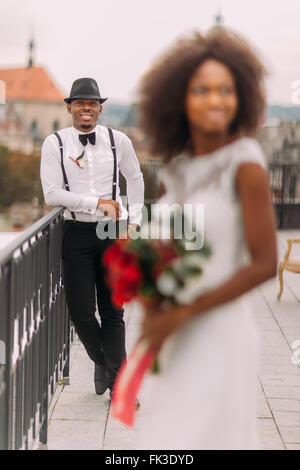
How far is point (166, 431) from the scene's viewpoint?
2.11m

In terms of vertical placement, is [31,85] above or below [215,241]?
above

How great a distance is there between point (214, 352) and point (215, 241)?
297 mm

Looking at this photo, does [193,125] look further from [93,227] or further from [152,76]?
[93,227]

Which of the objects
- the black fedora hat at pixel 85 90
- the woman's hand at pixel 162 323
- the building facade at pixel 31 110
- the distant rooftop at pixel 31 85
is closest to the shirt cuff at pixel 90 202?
the black fedora hat at pixel 85 90

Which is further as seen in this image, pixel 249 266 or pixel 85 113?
pixel 85 113

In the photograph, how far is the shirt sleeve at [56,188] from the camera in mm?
4367

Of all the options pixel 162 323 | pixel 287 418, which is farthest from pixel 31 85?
pixel 162 323

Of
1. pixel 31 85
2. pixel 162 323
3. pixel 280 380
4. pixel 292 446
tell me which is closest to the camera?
pixel 162 323

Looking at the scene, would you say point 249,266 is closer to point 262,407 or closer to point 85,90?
point 85,90

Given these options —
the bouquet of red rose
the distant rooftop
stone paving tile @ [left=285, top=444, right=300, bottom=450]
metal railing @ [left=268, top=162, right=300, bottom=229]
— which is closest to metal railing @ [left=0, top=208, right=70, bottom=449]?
the bouquet of red rose

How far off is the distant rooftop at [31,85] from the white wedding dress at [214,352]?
16336 cm

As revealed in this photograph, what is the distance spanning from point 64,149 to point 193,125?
236 centimetres

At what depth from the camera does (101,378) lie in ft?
16.0

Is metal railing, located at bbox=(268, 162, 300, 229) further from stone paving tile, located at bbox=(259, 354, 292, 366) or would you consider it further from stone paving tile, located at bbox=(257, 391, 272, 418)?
stone paving tile, located at bbox=(257, 391, 272, 418)
